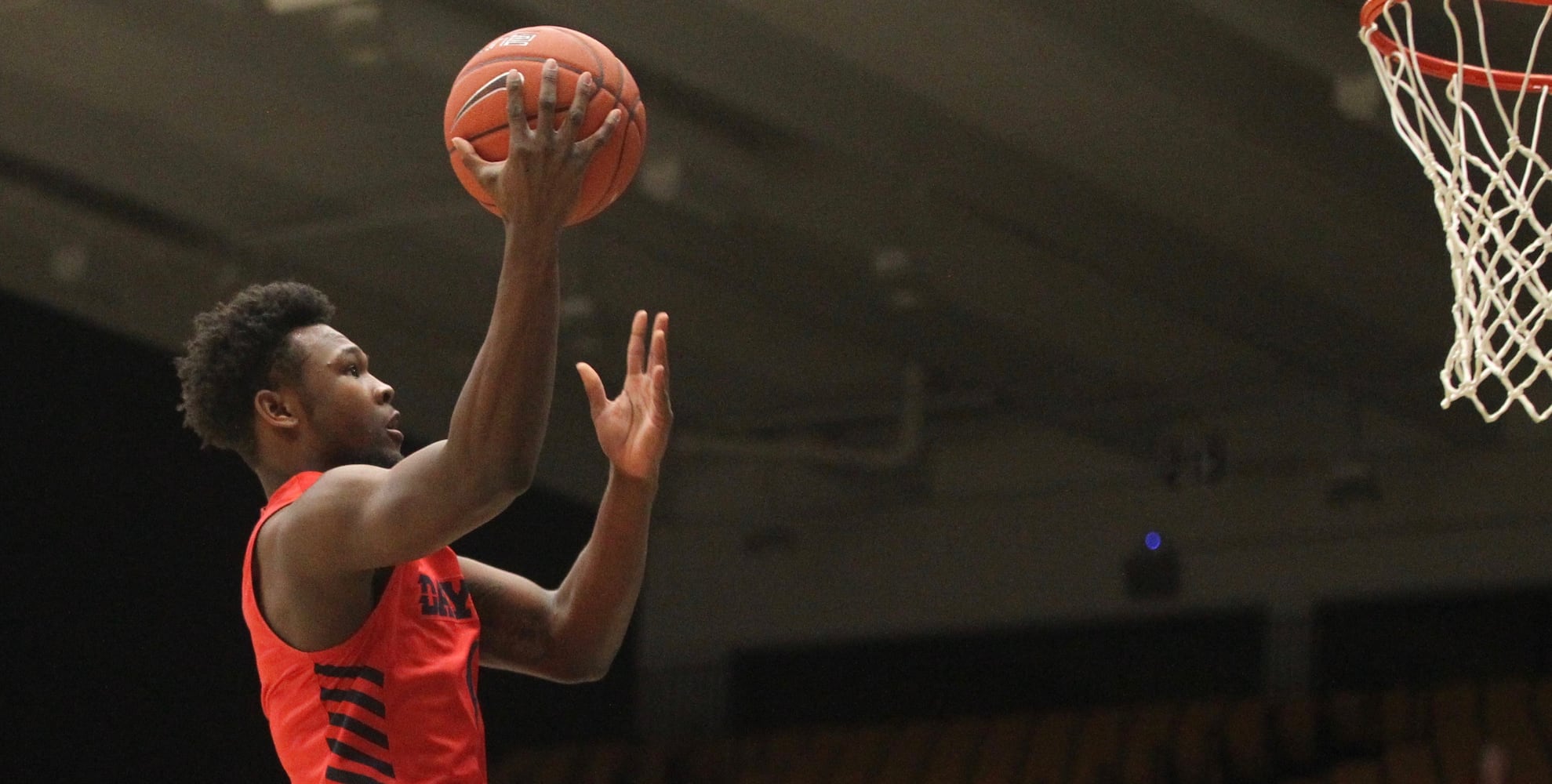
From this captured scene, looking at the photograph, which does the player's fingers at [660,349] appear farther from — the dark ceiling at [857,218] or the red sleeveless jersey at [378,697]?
the dark ceiling at [857,218]

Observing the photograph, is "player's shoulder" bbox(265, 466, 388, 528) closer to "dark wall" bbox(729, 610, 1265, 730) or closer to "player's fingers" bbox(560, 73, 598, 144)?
"player's fingers" bbox(560, 73, 598, 144)

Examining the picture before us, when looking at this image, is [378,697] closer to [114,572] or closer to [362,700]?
[362,700]

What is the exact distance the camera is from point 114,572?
321 inches

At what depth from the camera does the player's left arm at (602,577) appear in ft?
8.18

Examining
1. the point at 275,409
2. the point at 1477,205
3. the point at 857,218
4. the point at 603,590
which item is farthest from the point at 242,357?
the point at 857,218

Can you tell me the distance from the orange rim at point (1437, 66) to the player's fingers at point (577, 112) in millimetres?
2203

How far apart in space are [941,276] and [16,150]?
3961 millimetres

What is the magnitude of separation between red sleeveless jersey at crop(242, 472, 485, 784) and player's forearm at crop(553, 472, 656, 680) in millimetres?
277

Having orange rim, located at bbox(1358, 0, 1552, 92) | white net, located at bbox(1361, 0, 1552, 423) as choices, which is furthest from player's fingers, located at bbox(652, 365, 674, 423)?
orange rim, located at bbox(1358, 0, 1552, 92)

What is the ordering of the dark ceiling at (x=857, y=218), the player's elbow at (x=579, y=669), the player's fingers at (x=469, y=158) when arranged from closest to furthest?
1. the player's fingers at (x=469, y=158)
2. the player's elbow at (x=579, y=669)
3. the dark ceiling at (x=857, y=218)

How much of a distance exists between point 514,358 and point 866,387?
8196mm

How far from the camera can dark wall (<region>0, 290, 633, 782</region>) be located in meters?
7.85

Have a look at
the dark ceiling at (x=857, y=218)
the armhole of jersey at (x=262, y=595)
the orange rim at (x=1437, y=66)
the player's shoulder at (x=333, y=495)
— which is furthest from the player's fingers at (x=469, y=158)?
the dark ceiling at (x=857, y=218)

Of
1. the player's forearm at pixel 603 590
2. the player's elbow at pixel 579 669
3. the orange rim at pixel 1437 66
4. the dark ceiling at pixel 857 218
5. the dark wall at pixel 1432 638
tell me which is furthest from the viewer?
the dark wall at pixel 1432 638
